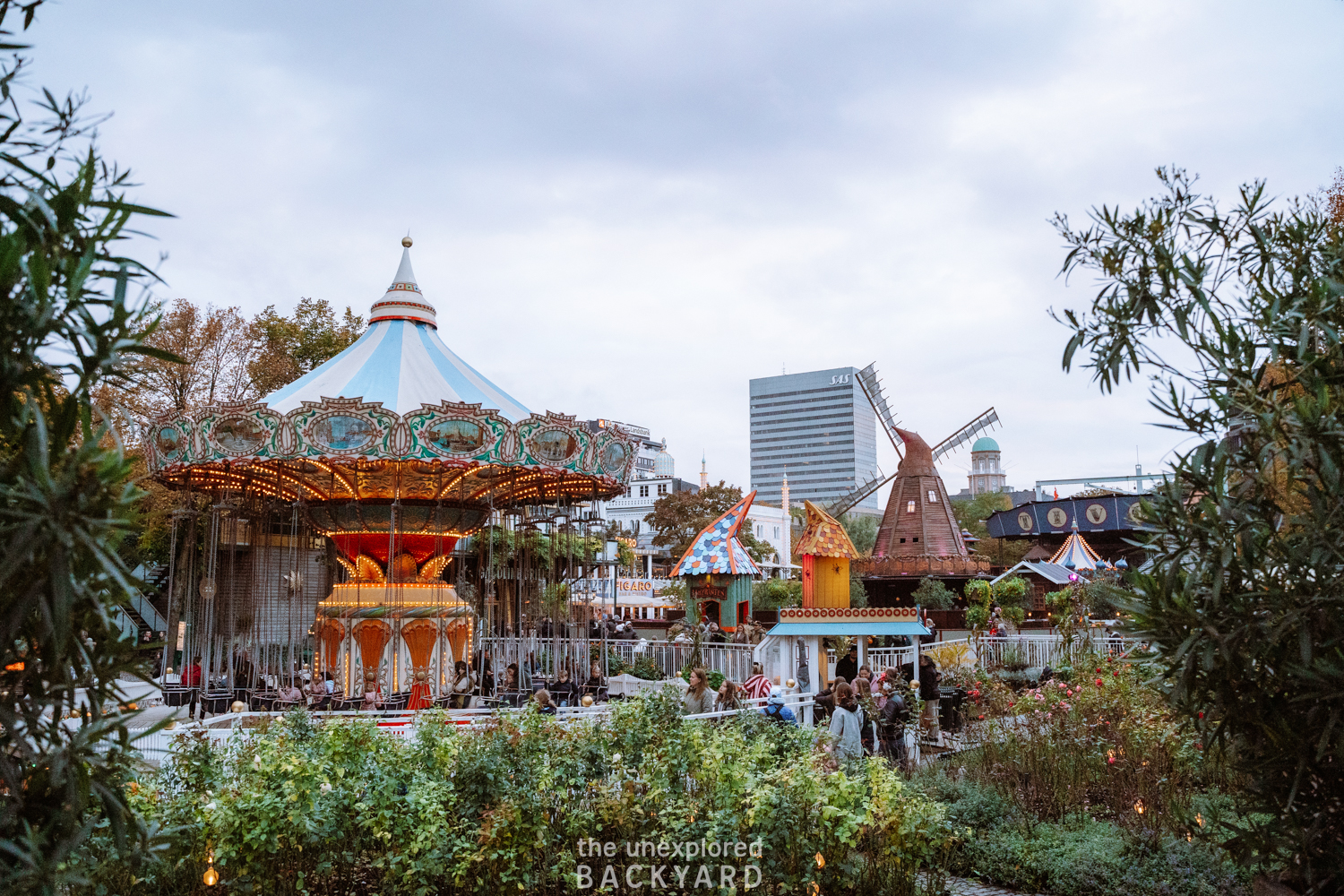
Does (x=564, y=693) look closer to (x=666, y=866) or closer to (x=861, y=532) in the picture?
(x=666, y=866)

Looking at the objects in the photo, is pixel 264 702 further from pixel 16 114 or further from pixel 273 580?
pixel 273 580

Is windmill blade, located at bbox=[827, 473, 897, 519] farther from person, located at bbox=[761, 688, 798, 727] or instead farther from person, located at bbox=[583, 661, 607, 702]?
person, located at bbox=[761, 688, 798, 727]

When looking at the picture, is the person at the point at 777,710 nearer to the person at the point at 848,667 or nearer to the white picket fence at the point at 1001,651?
the person at the point at 848,667

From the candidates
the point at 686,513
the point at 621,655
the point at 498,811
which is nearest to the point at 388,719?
the point at 498,811

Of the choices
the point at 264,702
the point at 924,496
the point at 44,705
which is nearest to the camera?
the point at 44,705

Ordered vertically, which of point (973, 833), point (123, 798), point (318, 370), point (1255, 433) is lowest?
point (973, 833)

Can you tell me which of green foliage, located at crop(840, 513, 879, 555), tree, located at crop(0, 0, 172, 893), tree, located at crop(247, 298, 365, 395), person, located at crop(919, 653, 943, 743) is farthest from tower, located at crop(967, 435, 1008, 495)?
tree, located at crop(0, 0, 172, 893)

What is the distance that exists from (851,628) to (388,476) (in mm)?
8674

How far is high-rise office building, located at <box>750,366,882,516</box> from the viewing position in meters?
176

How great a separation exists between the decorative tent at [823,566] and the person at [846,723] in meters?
11.0

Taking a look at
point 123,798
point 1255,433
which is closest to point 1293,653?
point 1255,433

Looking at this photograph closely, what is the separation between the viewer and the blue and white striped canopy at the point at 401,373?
15.0 meters

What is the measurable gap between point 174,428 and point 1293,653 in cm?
1397

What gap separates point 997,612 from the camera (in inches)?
1046
